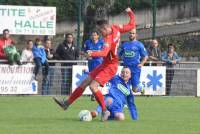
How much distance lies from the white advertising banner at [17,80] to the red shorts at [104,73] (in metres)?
8.99

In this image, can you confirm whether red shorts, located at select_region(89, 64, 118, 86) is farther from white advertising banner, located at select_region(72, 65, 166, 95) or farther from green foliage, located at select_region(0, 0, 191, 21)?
green foliage, located at select_region(0, 0, 191, 21)

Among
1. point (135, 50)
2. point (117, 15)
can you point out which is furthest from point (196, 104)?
point (117, 15)

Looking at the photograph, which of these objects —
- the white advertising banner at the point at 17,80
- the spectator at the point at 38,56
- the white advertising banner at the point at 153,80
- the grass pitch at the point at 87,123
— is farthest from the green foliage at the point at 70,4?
the grass pitch at the point at 87,123

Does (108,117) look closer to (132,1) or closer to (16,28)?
(16,28)

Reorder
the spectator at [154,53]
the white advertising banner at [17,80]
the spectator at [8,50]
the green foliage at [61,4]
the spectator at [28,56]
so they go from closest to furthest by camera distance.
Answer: the spectator at [8,50], the white advertising banner at [17,80], the spectator at [28,56], the spectator at [154,53], the green foliage at [61,4]

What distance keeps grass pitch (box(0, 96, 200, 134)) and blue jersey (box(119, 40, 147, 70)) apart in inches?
45.3

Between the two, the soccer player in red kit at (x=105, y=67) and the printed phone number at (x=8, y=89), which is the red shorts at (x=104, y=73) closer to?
the soccer player in red kit at (x=105, y=67)

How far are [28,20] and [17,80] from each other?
3.18m

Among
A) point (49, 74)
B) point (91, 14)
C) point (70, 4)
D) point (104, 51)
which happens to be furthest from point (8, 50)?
point (104, 51)

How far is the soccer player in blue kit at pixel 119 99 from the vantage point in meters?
14.1

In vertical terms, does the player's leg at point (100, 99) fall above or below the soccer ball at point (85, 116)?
above

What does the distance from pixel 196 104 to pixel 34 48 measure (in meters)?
5.79

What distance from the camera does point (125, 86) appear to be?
14406 millimetres

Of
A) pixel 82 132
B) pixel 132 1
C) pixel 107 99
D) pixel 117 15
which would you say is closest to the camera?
pixel 82 132
